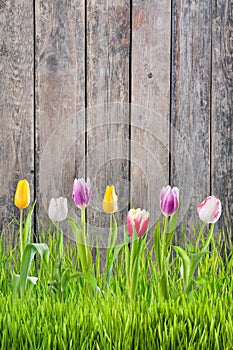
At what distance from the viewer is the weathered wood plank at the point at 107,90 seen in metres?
2.76

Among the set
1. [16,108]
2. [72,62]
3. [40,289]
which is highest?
[72,62]

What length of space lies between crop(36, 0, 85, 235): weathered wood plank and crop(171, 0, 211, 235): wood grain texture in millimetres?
375

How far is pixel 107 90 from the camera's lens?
9.05ft

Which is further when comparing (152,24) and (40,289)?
(152,24)

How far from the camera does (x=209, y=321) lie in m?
1.85

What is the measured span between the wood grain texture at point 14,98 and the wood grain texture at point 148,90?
1.35ft

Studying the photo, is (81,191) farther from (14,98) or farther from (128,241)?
(14,98)

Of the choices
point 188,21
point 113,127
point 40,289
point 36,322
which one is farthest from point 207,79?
point 36,322

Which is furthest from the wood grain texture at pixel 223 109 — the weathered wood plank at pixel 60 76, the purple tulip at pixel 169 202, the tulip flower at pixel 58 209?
the tulip flower at pixel 58 209

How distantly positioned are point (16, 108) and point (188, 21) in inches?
30.0

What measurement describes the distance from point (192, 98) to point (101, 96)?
0.36m

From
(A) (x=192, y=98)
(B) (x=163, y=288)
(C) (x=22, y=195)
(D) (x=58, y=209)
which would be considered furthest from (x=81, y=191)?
(A) (x=192, y=98)

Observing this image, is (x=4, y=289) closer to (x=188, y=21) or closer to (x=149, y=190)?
(x=149, y=190)

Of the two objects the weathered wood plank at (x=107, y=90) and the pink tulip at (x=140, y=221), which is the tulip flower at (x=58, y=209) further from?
the weathered wood plank at (x=107, y=90)
